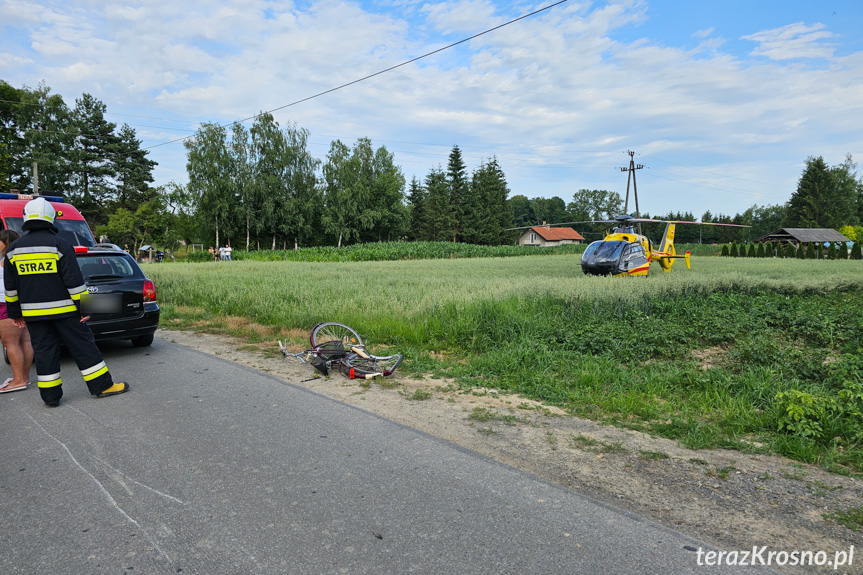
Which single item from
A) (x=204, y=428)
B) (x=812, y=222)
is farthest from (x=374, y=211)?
(x=812, y=222)

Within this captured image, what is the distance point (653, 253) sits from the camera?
899 inches

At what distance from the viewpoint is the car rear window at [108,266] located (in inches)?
311

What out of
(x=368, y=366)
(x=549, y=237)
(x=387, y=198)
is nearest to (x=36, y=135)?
(x=387, y=198)

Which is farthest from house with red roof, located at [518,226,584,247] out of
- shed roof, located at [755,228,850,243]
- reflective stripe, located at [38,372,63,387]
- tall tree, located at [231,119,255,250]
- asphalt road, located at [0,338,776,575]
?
asphalt road, located at [0,338,776,575]

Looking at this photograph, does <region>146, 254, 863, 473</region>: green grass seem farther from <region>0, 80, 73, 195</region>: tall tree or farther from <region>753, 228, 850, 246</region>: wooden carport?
<region>753, 228, 850, 246</region>: wooden carport

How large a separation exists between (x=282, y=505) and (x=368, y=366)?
371 cm

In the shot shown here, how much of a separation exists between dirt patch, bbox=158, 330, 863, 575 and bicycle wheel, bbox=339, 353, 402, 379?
0.70m

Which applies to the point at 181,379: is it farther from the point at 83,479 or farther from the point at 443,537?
the point at 443,537

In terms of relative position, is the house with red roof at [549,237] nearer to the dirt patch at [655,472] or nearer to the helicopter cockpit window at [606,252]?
the helicopter cockpit window at [606,252]

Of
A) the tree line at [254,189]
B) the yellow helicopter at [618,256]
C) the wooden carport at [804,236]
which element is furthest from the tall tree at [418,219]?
the yellow helicopter at [618,256]

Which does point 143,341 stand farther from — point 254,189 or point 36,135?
point 36,135

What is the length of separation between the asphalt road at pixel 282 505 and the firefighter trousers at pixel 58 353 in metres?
0.39

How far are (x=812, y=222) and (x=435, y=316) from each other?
9268 centimetres

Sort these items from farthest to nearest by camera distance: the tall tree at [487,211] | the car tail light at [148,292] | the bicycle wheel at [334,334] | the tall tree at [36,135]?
1. the tall tree at [487,211]
2. the tall tree at [36,135]
3. the car tail light at [148,292]
4. the bicycle wheel at [334,334]
